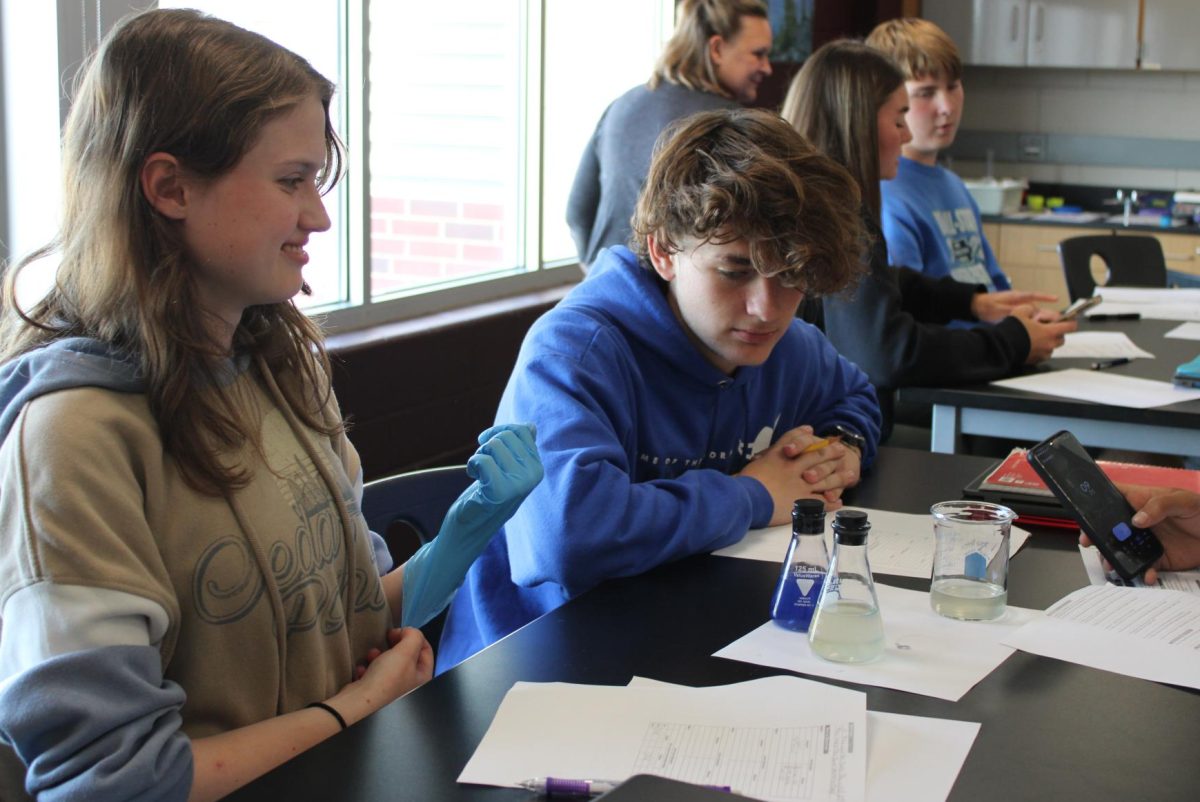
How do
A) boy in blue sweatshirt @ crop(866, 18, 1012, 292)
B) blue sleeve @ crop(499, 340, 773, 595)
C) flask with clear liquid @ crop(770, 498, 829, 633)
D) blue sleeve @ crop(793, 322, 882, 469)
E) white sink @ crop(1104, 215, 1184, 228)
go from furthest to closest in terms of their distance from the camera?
white sink @ crop(1104, 215, 1184, 228)
boy in blue sweatshirt @ crop(866, 18, 1012, 292)
blue sleeve @ crop(793, 322, 882, 469)
blue sleeve @ crop(499, 340, 773, 595)
flask with clear liquid @ crop(770, 498, 829, 633)

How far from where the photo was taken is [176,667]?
1.13 m

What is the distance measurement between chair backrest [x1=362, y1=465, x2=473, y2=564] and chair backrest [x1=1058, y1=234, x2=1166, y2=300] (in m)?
3.06

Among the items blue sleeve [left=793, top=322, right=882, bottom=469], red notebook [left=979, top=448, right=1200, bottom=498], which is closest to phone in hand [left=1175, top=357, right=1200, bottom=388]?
red notebook [left=979, top=448, right=1200, bottom=498]

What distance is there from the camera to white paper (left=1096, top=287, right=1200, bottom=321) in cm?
339

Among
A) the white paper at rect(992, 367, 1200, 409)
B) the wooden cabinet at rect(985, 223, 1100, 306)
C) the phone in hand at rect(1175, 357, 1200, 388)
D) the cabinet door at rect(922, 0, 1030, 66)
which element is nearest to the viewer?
the white paper at rect(992, 367, 1200, 409)

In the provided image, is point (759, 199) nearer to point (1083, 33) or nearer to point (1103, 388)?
point (1103, 388)

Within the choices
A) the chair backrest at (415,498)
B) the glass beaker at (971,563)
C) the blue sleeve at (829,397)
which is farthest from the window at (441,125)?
the glass beaker at (971,563)

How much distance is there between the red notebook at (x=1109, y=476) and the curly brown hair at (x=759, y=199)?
372 mm

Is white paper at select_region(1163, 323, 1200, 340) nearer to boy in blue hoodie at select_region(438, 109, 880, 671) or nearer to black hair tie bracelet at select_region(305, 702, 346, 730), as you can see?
boy in blue hoodie at select_region(438, 109, 880, 671)

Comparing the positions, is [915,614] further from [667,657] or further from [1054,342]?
[1054,342]

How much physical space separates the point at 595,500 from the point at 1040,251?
479 centimetres

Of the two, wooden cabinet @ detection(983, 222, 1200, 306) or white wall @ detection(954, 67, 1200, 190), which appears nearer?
wooden cabinet @ detection(983, 222, 1200, 306)

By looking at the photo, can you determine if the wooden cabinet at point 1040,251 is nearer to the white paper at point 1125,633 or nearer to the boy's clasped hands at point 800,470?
the boy's clasped hands at point 800,470

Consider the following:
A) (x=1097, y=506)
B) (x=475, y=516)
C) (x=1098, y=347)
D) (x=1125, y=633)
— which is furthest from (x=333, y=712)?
(x=1098, y=347)
